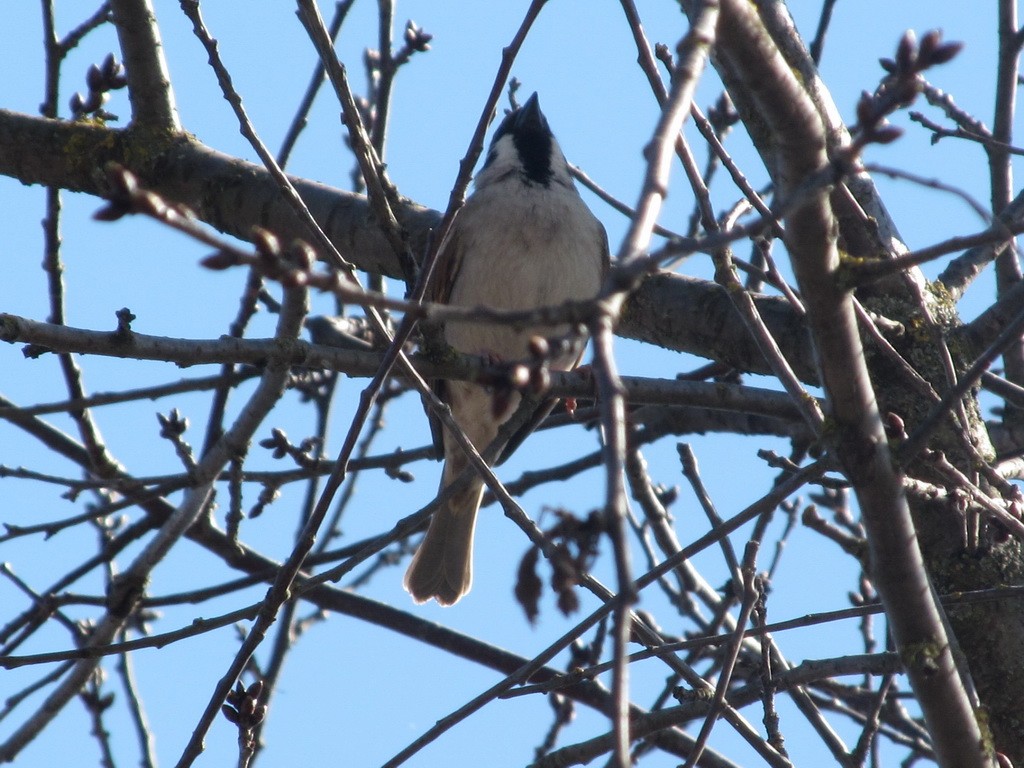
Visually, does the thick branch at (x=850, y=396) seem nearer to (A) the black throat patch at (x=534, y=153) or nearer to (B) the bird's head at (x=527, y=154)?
(B) the bird's head at (x=527, y=154)

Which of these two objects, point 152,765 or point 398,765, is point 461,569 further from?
point 398,765

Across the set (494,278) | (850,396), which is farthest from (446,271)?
(850,396)

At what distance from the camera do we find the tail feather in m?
5.46

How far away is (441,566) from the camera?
5.47 metres

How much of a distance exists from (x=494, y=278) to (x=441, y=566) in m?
1.31

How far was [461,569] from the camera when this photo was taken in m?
5.48

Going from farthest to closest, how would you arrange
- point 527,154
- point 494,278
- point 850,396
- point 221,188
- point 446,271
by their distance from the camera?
point 527,154, point 446,271, point 494,278, point 221,188, point 850,396

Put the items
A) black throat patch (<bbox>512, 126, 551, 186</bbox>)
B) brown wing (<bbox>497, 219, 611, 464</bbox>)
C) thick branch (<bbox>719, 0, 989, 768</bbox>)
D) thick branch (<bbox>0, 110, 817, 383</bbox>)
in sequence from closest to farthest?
1. thick branch (<bbox>719, 0, 989, 768</bbox>)
2. thick branch (<bbox>0, 110, 817, 383</bbox>)
3. brown wing (<bbox>497, 219, 611, 464</bbox>)
4. black throat patch (<bbox>512, 126, 551, 186</bbox>)

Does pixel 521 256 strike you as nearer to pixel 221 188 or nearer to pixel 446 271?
pixel 446 271

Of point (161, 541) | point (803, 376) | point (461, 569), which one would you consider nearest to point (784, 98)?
point (803, 376)

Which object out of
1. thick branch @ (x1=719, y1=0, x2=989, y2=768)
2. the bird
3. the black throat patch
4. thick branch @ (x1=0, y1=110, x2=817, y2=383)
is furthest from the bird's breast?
thick branch @ (x1=719, y1=0, x2=989, y2=768)

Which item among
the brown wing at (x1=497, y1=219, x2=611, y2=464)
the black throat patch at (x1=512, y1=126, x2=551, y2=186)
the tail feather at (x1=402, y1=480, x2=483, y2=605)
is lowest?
the tail feather at (x1=402, y1=480, x2=483, y2=605)

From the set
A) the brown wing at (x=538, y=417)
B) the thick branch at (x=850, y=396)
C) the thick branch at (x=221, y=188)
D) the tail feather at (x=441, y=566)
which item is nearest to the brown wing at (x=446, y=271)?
the brown wing at (x=538, y=417)

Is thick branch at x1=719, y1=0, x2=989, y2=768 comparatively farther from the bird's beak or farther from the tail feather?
the bird's beak
